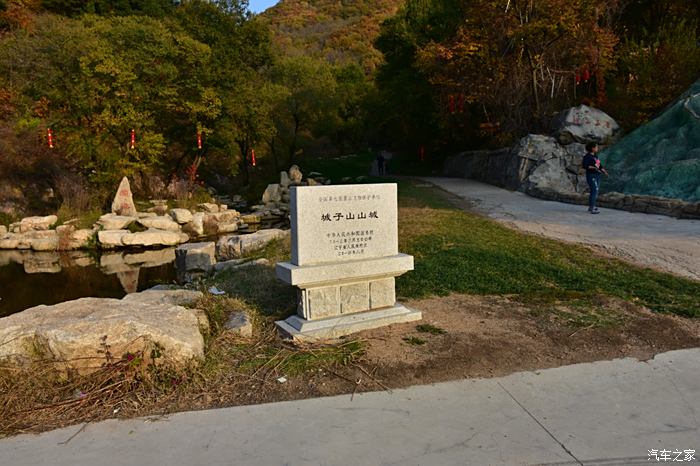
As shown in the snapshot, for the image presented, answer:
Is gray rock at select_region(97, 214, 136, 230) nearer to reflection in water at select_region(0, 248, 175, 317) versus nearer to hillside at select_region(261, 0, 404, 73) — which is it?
reflection in water at select_region(0, 248, 175, 317)

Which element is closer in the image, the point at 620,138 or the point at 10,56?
the point at 620,138

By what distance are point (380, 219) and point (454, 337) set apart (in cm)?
132

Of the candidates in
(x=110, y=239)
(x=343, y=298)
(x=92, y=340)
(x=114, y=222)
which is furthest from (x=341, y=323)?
(x=114, y=222)

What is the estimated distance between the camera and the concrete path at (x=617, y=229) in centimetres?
710

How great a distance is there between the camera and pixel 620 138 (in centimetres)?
1744

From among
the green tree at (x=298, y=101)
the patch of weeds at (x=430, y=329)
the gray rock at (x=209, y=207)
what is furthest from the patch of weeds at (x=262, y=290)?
the green tree at (x=298, y=101)

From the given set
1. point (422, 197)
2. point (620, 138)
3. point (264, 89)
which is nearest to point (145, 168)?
point (264, 89)

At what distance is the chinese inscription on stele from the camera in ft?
15.3

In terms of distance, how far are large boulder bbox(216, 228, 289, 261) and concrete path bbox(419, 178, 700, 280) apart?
199 inches

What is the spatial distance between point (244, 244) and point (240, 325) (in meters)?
6.64

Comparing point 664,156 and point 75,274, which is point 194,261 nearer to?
point 75,274

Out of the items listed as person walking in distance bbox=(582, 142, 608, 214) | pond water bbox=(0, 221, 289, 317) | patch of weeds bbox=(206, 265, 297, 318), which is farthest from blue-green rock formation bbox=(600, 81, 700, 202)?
pond water bbox=(0, 221, 289, 317)

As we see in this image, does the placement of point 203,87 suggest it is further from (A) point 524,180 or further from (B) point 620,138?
(B) point 620,138

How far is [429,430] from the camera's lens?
3096 mm
